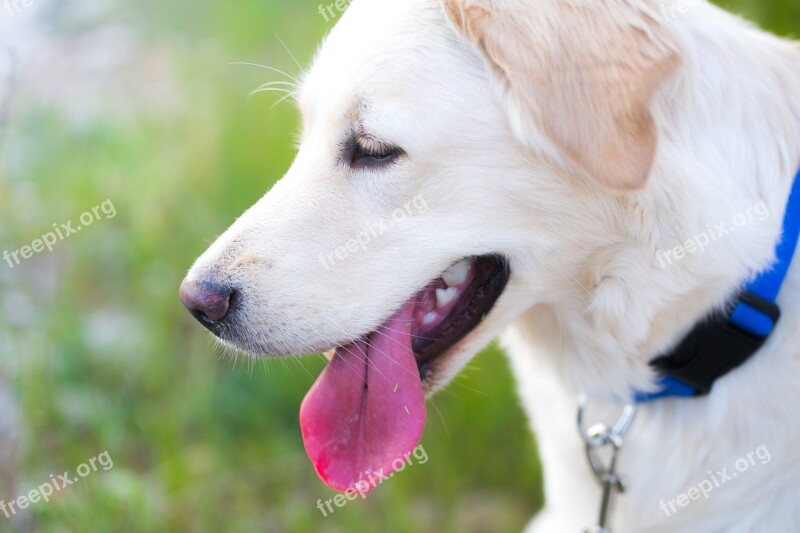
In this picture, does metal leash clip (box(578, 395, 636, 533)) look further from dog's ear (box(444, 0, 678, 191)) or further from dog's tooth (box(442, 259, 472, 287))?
dog's ear (box(444, 0, 678, 191))

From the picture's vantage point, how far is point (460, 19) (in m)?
1.93

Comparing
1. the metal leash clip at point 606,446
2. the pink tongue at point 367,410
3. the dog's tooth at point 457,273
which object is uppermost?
the dog's tooth at point 457,273

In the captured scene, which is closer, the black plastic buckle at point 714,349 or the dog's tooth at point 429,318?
the black plastic buckle at point 714,349

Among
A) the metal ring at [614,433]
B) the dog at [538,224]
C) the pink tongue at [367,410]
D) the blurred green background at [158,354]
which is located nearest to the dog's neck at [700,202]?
the dog at [538,224]

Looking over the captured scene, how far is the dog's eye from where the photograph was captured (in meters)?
1.95

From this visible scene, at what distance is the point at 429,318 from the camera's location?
214 centimetres

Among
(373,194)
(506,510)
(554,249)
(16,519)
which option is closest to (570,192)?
(554,249)

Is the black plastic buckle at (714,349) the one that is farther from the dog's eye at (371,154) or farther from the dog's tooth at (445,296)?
the dog's eye at (371,154)

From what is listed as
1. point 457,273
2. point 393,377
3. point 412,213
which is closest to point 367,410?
point 393,377

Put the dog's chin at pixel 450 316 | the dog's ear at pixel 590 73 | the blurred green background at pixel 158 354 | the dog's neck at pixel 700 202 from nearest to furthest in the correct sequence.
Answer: the dog's ear at pixel 590 73
the dog's neck at pixel 700 202
the dog's chin at pixel 450 316
the blurred green background at pixel 158 354

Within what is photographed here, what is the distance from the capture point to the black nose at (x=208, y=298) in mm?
1972

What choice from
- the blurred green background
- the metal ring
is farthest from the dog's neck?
the blurred green background

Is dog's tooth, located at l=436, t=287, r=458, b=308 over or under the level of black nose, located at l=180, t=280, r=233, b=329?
under

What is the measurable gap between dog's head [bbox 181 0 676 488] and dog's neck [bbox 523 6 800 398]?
0.08 metres
